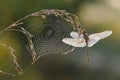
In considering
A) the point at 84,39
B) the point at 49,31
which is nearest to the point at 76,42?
the point at 84,39

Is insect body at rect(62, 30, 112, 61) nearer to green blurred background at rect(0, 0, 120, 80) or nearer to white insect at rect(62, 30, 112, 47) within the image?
white insect at rect(62, 30, 112, 47)

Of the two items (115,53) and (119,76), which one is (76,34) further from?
(115,53)

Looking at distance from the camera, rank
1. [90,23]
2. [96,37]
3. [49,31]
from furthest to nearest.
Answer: [90,23] < [49,31] < [96,37]

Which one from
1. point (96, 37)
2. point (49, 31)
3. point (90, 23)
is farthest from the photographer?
point (90, 23)

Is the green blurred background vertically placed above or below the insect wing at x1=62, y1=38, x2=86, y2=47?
below

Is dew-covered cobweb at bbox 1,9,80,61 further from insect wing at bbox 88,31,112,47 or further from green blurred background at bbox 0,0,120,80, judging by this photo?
green blurred background at bbox 0,0,120,80

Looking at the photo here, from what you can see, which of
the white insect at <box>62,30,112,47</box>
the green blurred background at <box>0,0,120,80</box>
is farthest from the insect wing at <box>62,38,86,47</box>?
the green blurred background at <box>0,0,120,80</box>

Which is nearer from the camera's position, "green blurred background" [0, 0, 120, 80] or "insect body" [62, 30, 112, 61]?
"insect body" [62, 30, 112, 61]

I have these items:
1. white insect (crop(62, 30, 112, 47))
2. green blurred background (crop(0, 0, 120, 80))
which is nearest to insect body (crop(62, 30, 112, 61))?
white insect (crop(62, 30, 112, 47))

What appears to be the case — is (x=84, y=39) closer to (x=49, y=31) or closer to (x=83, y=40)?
(x=83, y=40)
